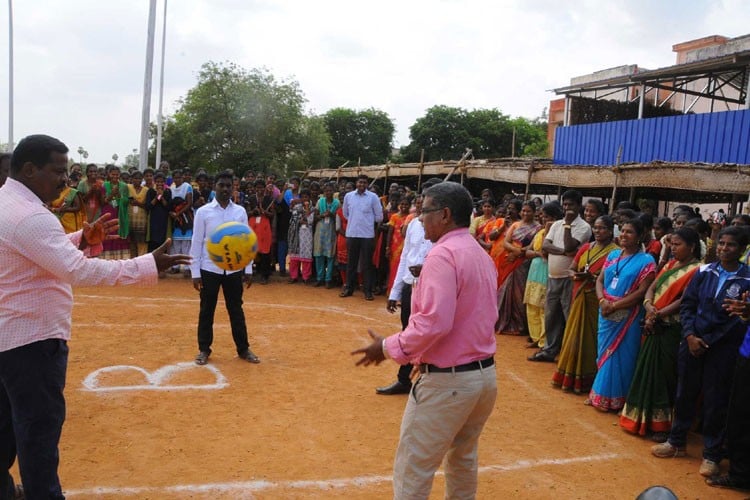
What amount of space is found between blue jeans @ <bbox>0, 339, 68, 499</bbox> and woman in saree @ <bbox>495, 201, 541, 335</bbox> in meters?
6.80

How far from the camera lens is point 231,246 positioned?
501 cm

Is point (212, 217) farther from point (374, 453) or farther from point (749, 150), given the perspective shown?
point (749, 150)

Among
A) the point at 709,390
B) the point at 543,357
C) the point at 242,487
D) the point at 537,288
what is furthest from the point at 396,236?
the point at 242,487

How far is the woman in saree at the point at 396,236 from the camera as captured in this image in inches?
Answer: 421

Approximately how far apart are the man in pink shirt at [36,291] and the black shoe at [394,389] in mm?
3368

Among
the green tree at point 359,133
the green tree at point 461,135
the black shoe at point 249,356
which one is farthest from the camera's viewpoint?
the green tree at point 359,133

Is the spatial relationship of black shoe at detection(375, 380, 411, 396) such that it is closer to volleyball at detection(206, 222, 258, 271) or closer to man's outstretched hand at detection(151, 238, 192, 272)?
volleyball at detection(206, 222, 258, 271)

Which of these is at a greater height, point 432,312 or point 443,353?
point 432,312

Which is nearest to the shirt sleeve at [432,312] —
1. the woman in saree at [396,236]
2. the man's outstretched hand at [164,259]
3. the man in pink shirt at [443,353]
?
the man in pink shirt at [443,353]

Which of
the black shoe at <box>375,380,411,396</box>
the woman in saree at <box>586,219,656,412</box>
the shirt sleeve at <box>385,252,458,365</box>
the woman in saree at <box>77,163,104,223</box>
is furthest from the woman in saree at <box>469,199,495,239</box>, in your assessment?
the woman in saree at <box>77,163,104,223</box>

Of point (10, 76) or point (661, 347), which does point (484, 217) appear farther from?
point (10, 76)

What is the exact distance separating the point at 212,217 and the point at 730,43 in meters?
21.9

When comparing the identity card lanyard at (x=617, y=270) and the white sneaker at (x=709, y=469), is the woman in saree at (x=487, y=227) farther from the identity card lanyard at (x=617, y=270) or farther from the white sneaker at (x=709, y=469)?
the white sneaker at (x=709, y=469)

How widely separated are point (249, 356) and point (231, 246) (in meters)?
2.17
